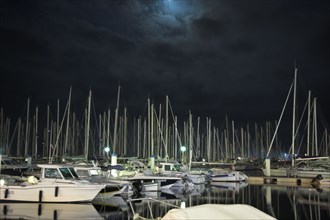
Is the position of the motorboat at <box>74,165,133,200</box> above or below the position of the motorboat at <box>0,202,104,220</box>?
above

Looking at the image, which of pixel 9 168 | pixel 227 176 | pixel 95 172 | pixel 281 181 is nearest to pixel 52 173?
pixel 95 172

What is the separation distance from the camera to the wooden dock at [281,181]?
203 ft

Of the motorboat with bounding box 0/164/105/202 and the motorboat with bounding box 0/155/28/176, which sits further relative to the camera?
the motorboat with bounding box 0/155/28/176

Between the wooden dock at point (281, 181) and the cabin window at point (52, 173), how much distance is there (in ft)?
135

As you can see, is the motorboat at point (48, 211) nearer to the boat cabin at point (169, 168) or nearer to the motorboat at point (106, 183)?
the motorboat at point (106, 183)

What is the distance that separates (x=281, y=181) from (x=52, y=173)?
4347 centimetres

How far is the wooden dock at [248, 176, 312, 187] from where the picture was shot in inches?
2439

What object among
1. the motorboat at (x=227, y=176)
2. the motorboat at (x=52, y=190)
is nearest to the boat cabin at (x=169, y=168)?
the motorboat at (x=227, y=176)

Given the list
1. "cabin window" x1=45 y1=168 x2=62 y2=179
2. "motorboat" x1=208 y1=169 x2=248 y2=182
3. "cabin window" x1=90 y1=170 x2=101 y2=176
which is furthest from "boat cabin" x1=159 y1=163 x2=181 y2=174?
"cabin window" x1=45 y1=168 x2=62 y2=179

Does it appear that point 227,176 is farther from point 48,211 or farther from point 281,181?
point 48,211

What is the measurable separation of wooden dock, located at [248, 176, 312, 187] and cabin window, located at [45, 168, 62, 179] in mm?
41115

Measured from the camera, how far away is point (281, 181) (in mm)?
65250

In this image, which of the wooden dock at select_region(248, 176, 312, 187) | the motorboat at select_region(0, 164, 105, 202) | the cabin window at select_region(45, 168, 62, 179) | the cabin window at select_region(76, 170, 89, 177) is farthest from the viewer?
the wooden dock at select_region(248, 176, 312, 187)

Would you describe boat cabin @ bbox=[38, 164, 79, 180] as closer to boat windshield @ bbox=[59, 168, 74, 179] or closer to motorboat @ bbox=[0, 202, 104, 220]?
boat windshield @ bbox=[59, 168, 74, 179]
